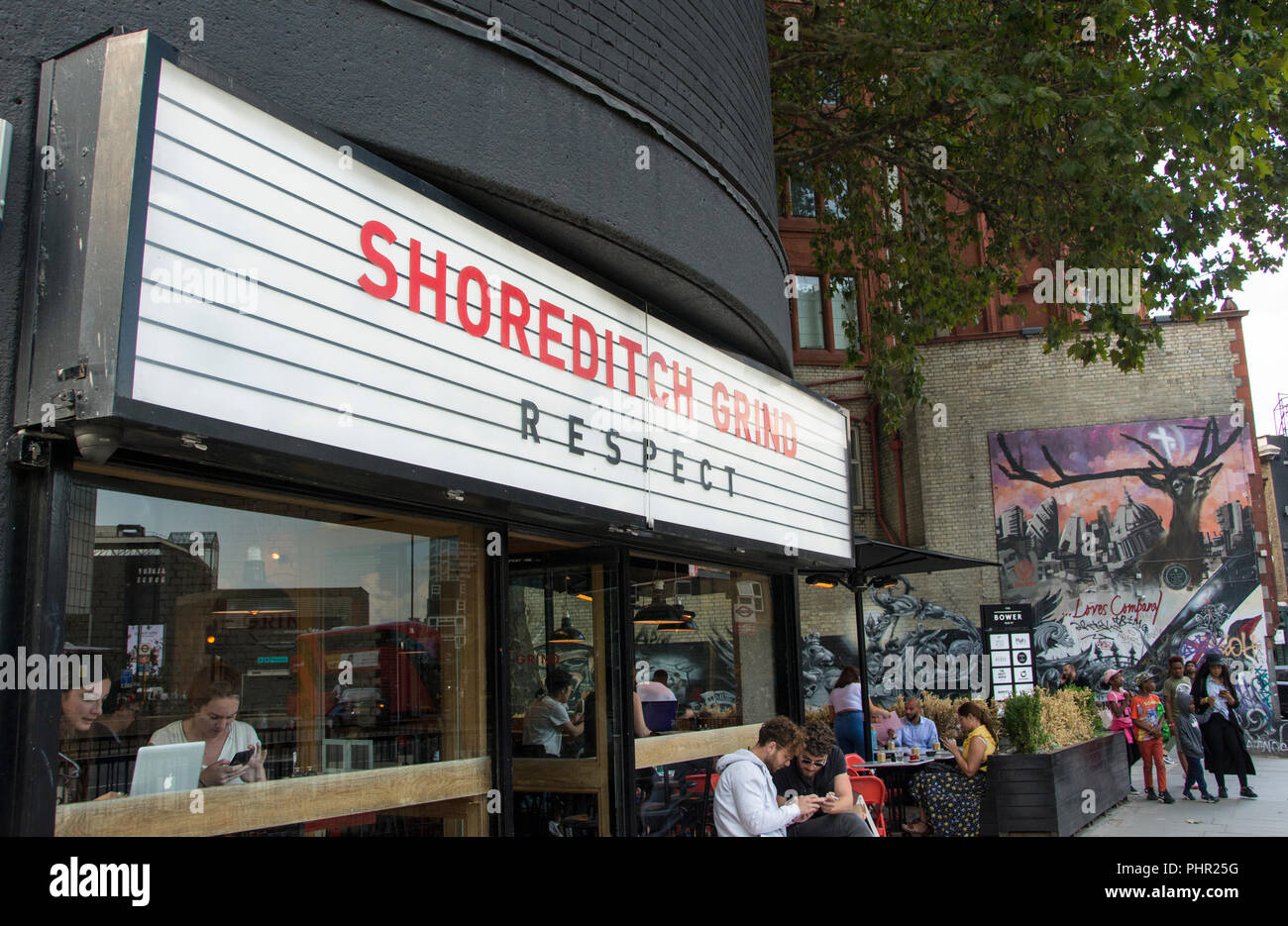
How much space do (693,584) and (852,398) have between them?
18510mm

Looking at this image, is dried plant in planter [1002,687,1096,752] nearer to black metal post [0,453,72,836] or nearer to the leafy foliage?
the leafy foliage

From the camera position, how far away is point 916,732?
13562 mm

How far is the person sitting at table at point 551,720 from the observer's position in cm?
606

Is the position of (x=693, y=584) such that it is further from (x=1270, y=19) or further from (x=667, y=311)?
(x=1270, y=19)

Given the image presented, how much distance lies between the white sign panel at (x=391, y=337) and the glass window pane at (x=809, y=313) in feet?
62.1

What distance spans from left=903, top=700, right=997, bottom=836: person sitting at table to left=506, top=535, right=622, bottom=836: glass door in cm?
521

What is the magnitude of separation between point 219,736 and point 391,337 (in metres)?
1.65
